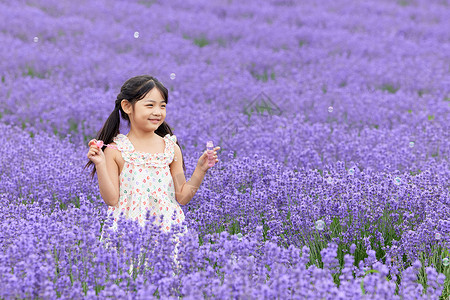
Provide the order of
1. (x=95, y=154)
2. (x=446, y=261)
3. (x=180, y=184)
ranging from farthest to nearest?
(x=180, y=184) → (x=95, y=154) → (x=446, y=261)

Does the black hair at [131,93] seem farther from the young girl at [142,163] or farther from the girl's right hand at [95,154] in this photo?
the girl's right hand at [95,154]

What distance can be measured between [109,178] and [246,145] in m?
2.06

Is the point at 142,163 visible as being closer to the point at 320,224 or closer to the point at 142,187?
the point at 142,187

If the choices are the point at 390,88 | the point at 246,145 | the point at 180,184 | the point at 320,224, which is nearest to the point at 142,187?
the point at 180,184

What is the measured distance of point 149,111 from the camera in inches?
131

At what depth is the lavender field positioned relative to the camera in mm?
2551

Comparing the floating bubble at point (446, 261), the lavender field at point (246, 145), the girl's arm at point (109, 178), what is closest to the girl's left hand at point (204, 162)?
the lavender field at point (246, 145)

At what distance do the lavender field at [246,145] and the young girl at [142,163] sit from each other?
18cm

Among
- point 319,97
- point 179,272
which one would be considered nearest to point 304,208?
point 179,272

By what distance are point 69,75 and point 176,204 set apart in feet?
16.9

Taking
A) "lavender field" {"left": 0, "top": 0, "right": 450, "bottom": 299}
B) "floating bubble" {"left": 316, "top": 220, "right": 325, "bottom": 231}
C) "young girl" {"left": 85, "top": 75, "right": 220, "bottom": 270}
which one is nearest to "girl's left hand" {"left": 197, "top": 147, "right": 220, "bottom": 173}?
"young girl" {"left": 85, "top": 75, "right": 220, "bottom": 270}

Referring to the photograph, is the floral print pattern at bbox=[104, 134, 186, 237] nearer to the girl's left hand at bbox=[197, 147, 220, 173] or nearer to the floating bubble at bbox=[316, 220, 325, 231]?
the girl's left hand at bbox=[197, 147, 220, 173]

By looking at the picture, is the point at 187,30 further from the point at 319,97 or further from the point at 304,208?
the point at 304,208

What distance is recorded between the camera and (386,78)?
8.20 metres
